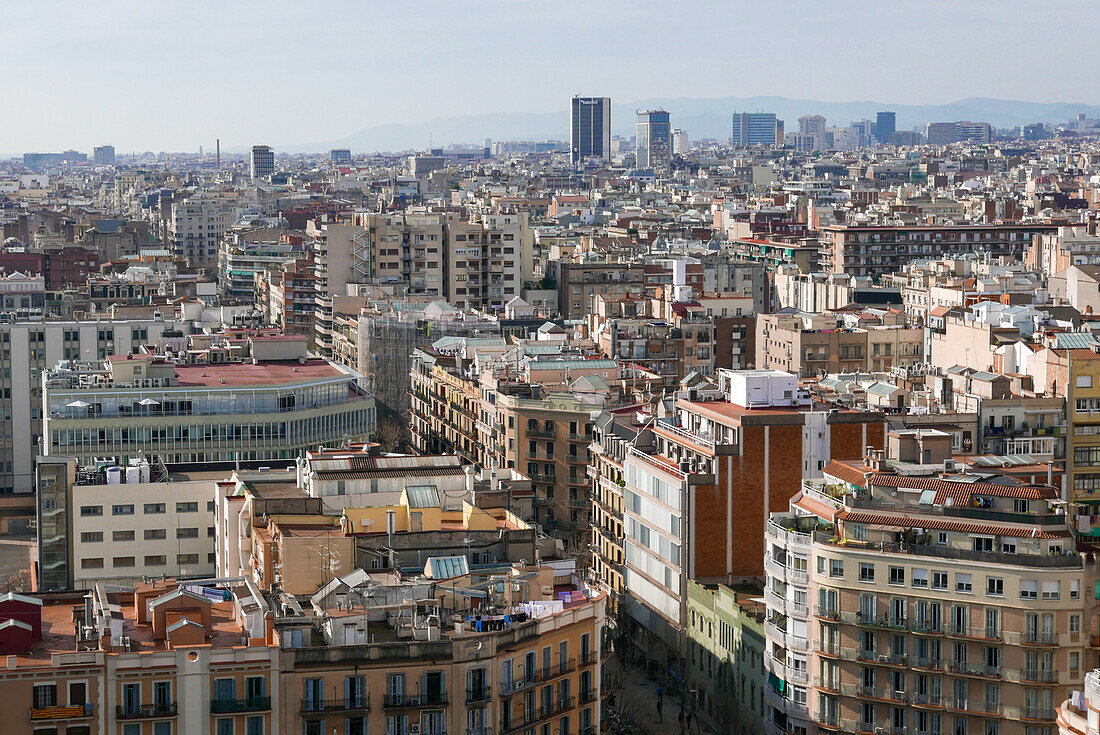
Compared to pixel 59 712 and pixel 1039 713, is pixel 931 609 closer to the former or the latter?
pixel 1039 713

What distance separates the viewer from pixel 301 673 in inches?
1277

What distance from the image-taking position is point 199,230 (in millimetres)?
176250

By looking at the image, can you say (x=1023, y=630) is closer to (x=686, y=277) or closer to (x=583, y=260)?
(x=686, y=277)

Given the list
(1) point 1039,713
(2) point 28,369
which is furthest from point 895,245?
(1) point 1039,713

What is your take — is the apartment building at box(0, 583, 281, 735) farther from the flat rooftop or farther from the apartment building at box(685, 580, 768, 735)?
the flat rooftop

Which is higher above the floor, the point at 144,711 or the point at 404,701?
the point at 144,711

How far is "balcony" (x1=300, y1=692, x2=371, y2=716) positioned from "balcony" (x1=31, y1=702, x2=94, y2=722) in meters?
3.67

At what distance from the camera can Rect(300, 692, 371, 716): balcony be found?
3250 centimetres

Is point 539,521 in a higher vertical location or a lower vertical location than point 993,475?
lower

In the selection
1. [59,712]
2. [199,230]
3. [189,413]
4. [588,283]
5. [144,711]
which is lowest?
[144,711]

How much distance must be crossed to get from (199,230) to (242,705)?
485 feet

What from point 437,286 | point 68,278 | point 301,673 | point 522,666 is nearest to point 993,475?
point 522,666

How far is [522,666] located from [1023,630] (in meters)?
10.0

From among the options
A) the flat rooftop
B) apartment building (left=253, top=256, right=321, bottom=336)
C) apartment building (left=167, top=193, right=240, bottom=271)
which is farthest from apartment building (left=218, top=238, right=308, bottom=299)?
the flat rooftop
